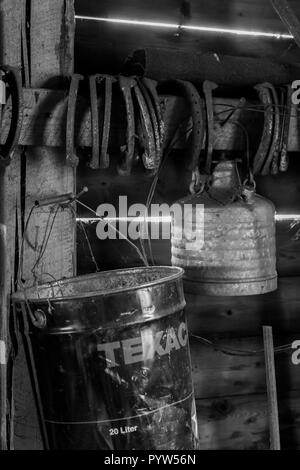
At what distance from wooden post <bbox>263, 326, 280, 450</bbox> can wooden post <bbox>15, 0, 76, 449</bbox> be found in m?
0.68

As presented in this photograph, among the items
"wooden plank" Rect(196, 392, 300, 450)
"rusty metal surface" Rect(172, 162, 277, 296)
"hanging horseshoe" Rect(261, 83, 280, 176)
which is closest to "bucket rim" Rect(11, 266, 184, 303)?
"rusty metal surface" Rect(172, 162, 277, 296)

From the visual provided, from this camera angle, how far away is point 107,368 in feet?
4.19

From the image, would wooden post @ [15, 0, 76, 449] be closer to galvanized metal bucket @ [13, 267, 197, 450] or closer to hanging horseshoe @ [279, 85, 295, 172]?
galvanized metal bucket @ [13, 267, 197, 450]

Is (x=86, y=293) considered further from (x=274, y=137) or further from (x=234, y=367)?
(x=234, y=367)

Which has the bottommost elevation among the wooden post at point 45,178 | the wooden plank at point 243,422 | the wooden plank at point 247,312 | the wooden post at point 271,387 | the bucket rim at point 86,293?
the wooden plank at point 243,422

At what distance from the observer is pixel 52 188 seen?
5.10ft

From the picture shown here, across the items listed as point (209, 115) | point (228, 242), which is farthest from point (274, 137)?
point (228, 242)

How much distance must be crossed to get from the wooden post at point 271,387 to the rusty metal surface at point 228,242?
25cm

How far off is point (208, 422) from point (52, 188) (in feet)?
3.15

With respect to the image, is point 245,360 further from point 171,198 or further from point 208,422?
point 171,198

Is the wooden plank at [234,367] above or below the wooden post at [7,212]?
below

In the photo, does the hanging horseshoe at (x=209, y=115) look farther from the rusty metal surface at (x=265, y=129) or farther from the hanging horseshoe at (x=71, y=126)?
the hanging horseshoe at (x=71, y=126)

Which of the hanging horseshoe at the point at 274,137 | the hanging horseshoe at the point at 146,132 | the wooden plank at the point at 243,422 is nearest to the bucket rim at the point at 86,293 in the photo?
the hanging horseshoe at the point at 146,132

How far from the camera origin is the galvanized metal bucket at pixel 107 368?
1275 millimetres
